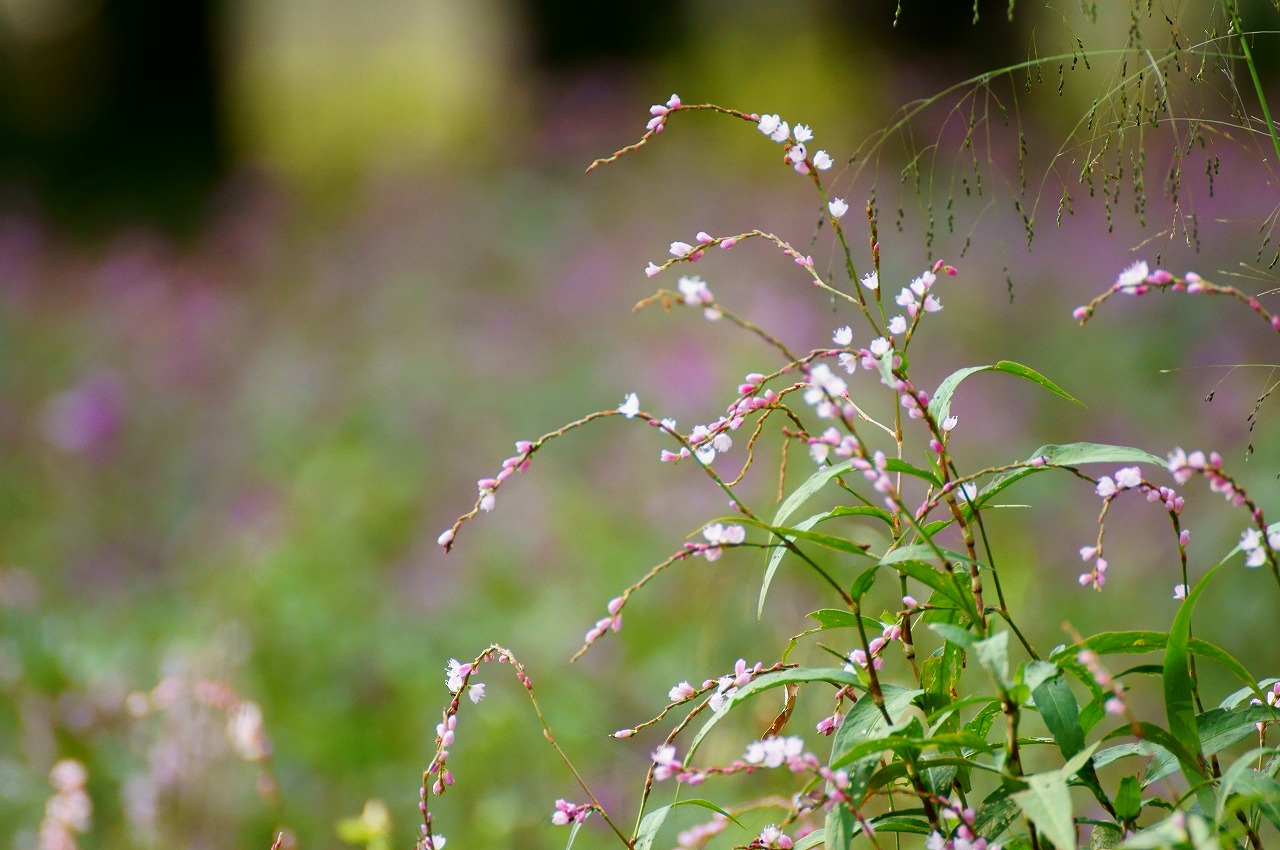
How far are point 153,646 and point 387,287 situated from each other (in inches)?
118

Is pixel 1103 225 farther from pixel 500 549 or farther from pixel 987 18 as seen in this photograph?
pixel 500 549

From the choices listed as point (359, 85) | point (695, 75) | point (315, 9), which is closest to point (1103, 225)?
point (695, 75)

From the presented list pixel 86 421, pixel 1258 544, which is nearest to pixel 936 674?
pixel 1258 544

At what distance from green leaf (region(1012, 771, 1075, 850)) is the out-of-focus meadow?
0.49 meters

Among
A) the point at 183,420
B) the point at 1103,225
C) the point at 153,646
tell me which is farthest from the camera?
the point at 1103,225

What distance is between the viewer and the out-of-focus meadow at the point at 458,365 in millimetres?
2672

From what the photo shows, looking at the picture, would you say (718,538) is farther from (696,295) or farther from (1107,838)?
(1107,838)

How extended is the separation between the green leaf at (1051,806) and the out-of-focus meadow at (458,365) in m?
0.49

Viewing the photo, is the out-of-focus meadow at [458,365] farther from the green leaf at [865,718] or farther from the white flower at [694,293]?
the green leaf at [865,718]

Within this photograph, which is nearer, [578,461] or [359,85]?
[578,461]

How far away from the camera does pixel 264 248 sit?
691cm

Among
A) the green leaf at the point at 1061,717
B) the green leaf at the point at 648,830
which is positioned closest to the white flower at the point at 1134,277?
the green leaf at the point at 1061,717

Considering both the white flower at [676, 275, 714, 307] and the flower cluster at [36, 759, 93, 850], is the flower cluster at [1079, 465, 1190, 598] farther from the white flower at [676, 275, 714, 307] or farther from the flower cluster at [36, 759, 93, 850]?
the flower cluster at [36, 759, 93, 850]

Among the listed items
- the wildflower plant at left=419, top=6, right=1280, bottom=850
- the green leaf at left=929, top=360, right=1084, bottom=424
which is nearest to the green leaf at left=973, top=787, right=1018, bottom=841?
the wildflower plant at left=419, top=6, right=1280, bottom=850
